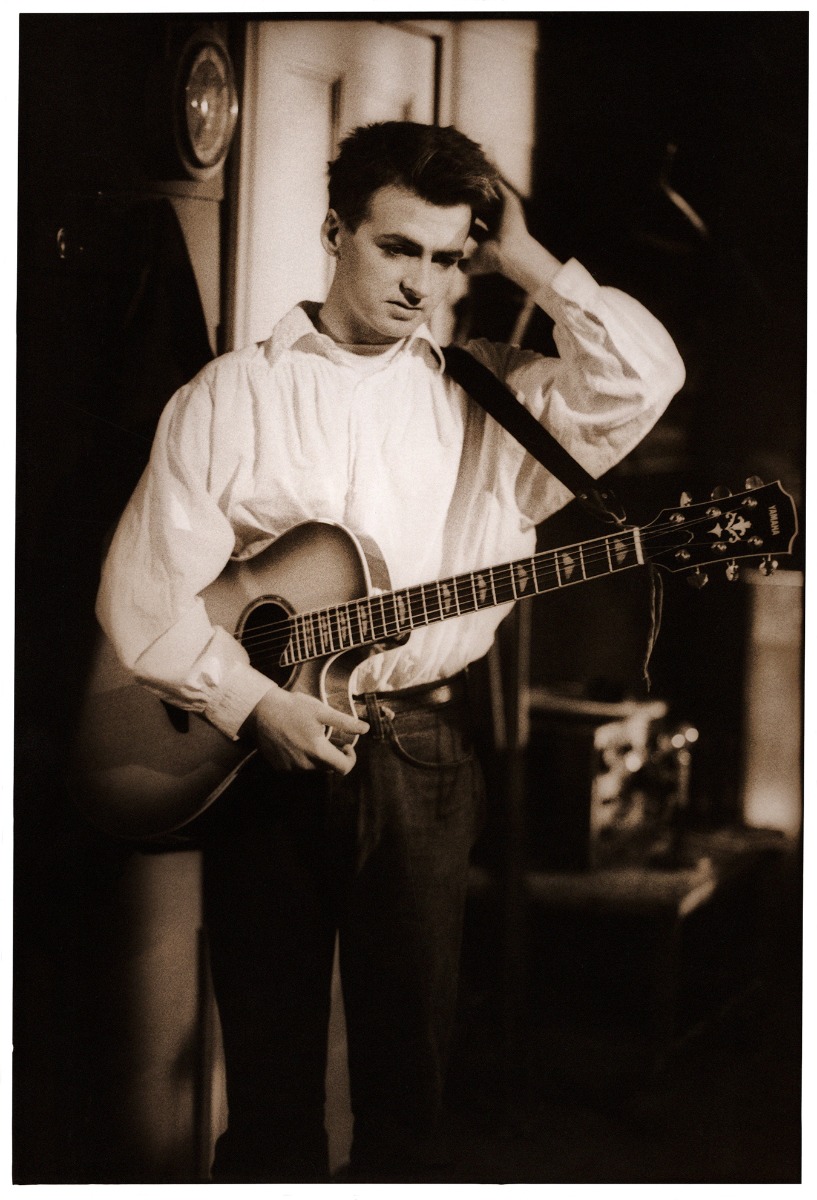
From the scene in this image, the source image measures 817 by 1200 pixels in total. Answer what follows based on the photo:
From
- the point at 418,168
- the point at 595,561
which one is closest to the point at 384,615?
the point at 595,561

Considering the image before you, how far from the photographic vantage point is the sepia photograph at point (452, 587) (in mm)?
1886

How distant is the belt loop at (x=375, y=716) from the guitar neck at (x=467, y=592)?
3.8 inches

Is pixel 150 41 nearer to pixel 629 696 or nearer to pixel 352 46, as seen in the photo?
pixel 352 46

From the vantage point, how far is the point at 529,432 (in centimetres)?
189

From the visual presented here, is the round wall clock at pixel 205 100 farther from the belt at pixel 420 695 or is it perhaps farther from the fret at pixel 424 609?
the belt at pixel 420 695

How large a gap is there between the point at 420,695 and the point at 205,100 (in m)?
1.13

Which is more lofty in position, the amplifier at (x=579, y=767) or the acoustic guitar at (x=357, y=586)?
the acoustic guitar at (x=357, y=586)

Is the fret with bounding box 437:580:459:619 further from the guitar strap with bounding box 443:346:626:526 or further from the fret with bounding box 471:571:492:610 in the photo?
the guitar strap with bounding box 443:346:626:526

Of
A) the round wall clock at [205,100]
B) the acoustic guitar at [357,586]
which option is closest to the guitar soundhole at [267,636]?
the acoustic guitar at [357,586]

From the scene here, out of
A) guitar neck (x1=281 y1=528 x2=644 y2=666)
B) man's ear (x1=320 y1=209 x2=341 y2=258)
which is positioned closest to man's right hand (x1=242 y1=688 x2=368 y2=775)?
guitar neck (x1=281 y1=528 x2=644 y2=666)

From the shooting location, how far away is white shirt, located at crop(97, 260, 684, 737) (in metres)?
1.88

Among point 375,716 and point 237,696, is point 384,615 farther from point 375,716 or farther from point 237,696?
point 237,696

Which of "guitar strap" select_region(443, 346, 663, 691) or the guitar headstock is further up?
"guitar strap" select_region(443, 346, 663, 691)
